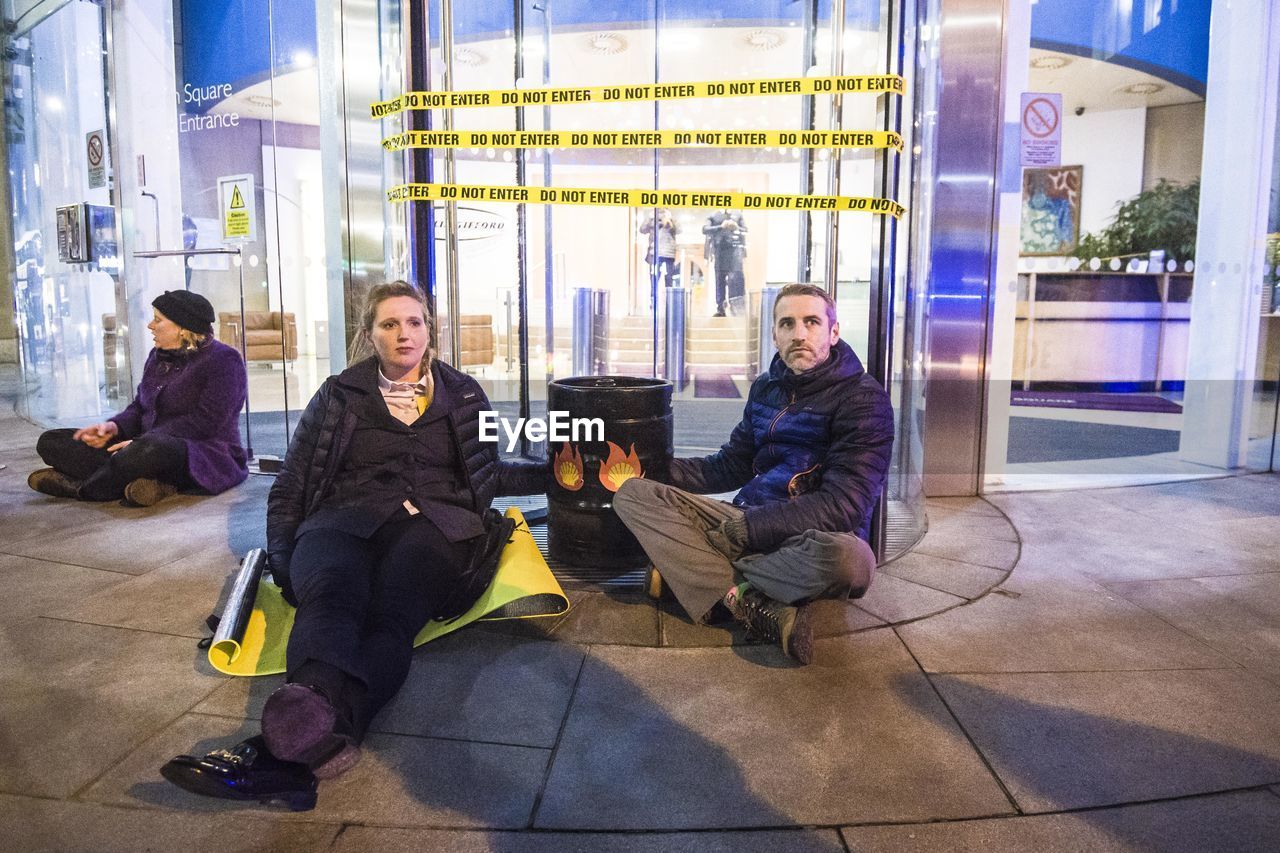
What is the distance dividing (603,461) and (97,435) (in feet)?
10.2

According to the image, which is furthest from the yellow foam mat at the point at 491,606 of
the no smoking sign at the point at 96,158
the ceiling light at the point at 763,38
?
the ceiling light at the point at 763,38

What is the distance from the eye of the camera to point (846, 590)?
2.81m

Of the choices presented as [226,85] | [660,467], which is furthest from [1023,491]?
[226,85]

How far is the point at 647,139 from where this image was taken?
3.80m

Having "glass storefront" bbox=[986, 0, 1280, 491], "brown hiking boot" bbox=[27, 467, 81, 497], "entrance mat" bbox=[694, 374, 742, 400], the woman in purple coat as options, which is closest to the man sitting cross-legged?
"glass storefront" bbox=[986, 0, 1280, 491]

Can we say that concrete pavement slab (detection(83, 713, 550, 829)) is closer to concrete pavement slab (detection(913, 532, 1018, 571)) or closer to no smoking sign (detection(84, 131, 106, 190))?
concrete pavement slab (detection(913, 532, 1018, 571))

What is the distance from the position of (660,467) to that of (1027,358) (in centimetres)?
819

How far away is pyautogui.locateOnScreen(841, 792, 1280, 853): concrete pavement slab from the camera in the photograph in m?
1.82

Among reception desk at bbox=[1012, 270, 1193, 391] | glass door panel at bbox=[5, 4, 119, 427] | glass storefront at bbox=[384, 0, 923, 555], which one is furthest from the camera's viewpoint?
reception desk at bbox=[1012, 270, 1193, 391]

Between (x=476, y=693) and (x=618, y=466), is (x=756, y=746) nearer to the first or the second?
(x=476, y=693)

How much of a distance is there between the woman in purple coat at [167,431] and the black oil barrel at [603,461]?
7.58 ft

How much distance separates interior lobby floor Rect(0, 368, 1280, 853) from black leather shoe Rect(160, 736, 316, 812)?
A: 0.14 feet

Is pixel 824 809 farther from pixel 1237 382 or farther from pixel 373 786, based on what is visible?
pixel 1237 382

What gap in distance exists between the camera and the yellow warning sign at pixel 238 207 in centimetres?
597
